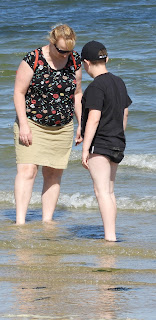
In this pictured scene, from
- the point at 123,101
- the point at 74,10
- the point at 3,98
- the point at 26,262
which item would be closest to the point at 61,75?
the point at 123,101

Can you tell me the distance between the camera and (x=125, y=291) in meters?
3.72

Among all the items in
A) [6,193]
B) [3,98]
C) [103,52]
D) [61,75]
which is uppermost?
[103,52]

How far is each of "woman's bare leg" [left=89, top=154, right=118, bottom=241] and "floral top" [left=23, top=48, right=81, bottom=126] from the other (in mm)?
649

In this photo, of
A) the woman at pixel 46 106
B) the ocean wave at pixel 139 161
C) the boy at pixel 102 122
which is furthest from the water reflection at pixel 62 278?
the ocean wave at pixel 139 161

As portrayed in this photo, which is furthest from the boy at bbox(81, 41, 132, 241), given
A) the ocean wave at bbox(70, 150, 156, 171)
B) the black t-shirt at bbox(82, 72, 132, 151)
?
the ocean wave at bbox(70, 150, 156, 171)

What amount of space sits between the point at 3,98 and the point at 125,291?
28.1 feet

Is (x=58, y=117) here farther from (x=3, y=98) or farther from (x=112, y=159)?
(x=3, y=98)

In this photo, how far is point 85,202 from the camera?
21.7ft

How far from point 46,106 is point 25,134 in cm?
27

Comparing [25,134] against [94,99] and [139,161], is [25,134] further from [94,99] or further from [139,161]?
[139,161]

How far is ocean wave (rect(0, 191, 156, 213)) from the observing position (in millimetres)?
6371

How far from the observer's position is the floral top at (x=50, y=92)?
515 centimetres

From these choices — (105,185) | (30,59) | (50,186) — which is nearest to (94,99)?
(105,185)

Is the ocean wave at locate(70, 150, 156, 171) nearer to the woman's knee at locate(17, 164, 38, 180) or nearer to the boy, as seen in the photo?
the woman's knee at locate(17, 164, 38, 180)
